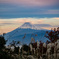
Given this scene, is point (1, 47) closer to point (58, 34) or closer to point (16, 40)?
point (16, 40)

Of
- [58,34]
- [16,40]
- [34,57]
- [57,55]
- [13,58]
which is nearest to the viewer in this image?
[57,55]

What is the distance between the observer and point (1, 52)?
25.6ft

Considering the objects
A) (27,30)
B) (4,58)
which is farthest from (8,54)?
(27,30)

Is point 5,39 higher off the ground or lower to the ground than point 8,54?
higher

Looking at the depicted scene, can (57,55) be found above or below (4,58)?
above

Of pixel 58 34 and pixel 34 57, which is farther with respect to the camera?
pixel 58 34

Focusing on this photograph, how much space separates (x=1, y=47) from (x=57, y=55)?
328 centimetres

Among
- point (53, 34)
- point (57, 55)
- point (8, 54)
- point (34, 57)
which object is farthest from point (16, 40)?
point (57, 55)

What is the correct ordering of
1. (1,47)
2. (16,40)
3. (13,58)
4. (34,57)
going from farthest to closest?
1. (16,40)
2. (1,47)
3. (13,58)
4. (34,57)

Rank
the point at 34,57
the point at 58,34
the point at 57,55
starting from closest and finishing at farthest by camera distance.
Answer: the point at 57,55 < the point at 34,57 < the point at 58,34

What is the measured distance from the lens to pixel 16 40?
9.48 metres

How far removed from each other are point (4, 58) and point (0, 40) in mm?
1041

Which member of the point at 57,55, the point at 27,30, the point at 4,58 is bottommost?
the point at 4,58

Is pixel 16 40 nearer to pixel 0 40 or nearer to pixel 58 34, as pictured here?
pixel 0 40
